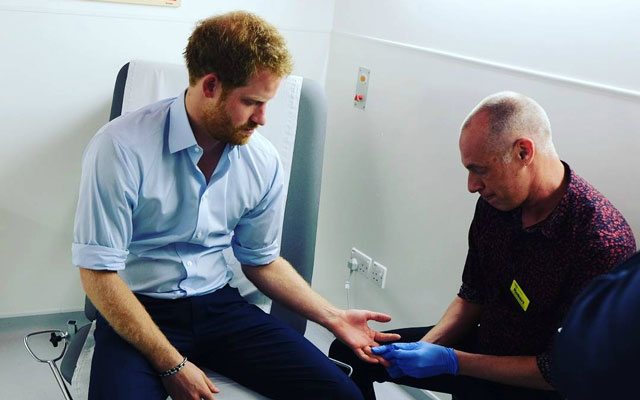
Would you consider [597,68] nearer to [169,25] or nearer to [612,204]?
[612,204]

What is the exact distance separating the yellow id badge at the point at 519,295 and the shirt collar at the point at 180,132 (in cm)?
80

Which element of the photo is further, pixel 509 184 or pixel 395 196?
pixel 395 196

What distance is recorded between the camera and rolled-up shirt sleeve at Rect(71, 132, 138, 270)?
163 centimetres

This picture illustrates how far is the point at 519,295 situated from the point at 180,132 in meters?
0.86

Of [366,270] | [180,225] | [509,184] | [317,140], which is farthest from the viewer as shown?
[366,270]

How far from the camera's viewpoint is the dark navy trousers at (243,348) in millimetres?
1763

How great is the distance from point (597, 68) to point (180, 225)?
1.06 meters

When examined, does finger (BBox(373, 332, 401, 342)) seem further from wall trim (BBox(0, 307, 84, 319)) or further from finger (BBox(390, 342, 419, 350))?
wall trim (BBox(0, 307, 84, 319))

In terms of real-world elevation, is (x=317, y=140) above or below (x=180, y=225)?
above

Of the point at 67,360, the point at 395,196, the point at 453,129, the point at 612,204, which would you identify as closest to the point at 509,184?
the point at 612,204

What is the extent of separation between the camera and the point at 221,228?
A: 6.10 ft

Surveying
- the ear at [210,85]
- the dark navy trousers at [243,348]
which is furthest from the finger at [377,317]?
the ear at [210,85]

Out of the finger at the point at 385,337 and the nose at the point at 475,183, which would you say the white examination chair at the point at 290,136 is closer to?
the finger at the point at 385,337

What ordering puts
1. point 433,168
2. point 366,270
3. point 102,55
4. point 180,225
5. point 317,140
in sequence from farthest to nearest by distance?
point 366,270 < point 102,55 < point 433,168 < point 317,140 < point 180,225
